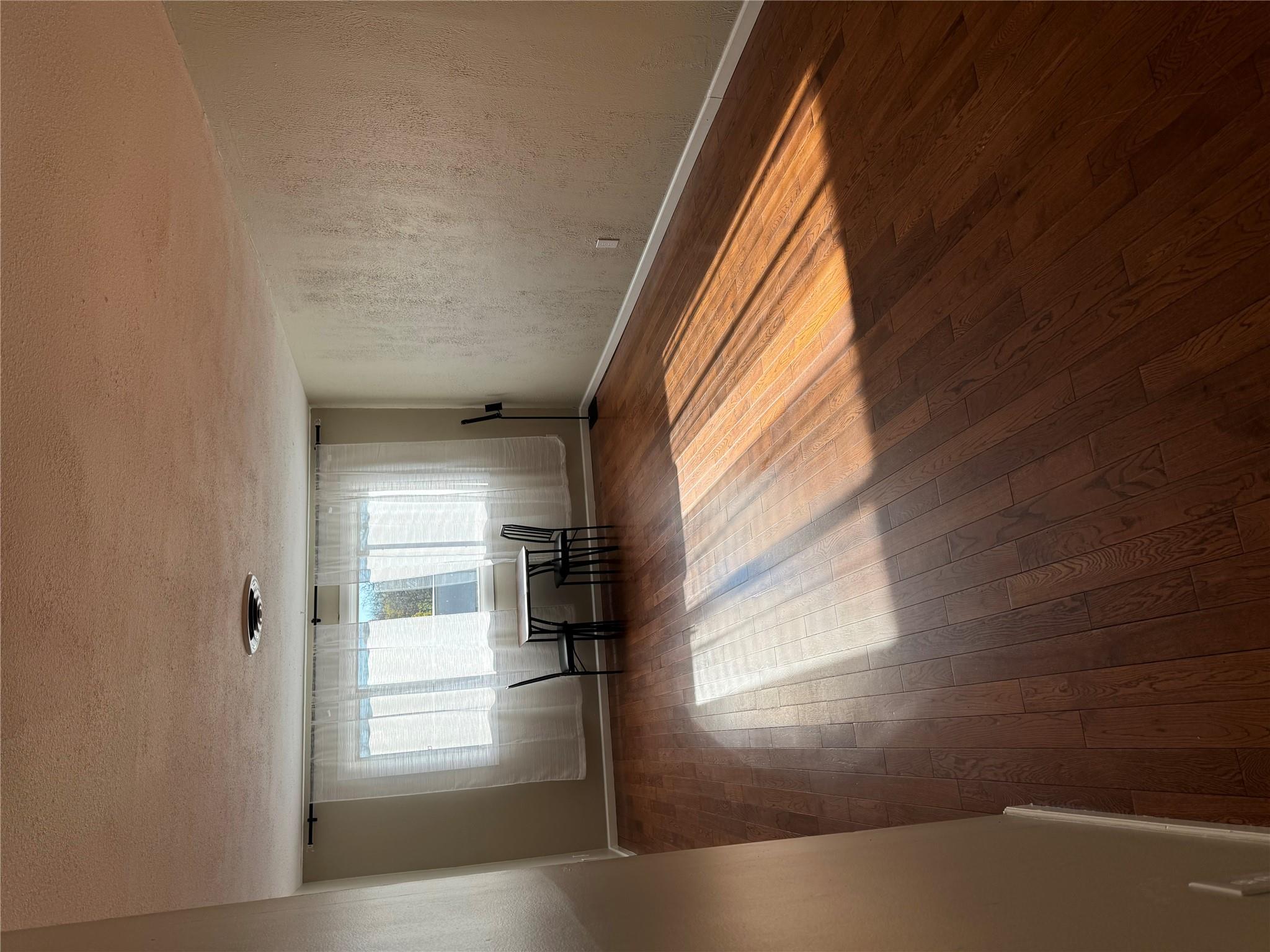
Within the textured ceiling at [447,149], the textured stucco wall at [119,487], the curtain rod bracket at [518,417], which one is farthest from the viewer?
the curtain rod bracket at [518,417]

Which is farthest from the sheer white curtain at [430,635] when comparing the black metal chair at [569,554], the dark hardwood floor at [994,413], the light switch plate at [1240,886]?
the light switch plate at [1240,886]

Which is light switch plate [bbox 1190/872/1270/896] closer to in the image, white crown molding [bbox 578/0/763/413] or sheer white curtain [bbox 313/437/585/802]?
white crown molding [bbox 578/0/763/413]

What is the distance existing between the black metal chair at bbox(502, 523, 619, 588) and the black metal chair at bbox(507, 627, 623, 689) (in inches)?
10.5

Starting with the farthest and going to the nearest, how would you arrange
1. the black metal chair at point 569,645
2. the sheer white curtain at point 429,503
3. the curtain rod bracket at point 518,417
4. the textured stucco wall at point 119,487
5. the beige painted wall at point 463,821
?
the curtain rod bracket at point 518,417, the sheer white curtain at point 429,503, the beige painted wall at point 463,821, the black metal chair at point 569,645, the textured stucco wall at point 119,487

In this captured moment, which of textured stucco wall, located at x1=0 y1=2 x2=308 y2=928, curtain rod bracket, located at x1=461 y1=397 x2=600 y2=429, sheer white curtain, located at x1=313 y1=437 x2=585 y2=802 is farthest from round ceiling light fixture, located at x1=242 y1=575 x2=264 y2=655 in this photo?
curtain rod bracket, located at x1=461 y1=397 x2=600 y2=429

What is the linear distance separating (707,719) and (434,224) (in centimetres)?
248

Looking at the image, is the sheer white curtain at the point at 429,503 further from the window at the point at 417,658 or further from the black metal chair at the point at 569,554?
the black metal chair at the point at 569,554

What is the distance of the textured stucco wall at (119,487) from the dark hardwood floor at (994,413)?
178cm

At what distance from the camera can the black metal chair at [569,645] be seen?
207 inches

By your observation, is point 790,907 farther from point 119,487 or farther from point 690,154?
point 690,154

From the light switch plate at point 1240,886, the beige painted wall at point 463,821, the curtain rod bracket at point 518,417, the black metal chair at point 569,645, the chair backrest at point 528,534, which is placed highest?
the curtain rod bracket at point 518,417

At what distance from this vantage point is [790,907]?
0.88 m

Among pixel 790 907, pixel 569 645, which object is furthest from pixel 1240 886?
pixel 569 645

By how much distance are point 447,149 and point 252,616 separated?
6.61ft
